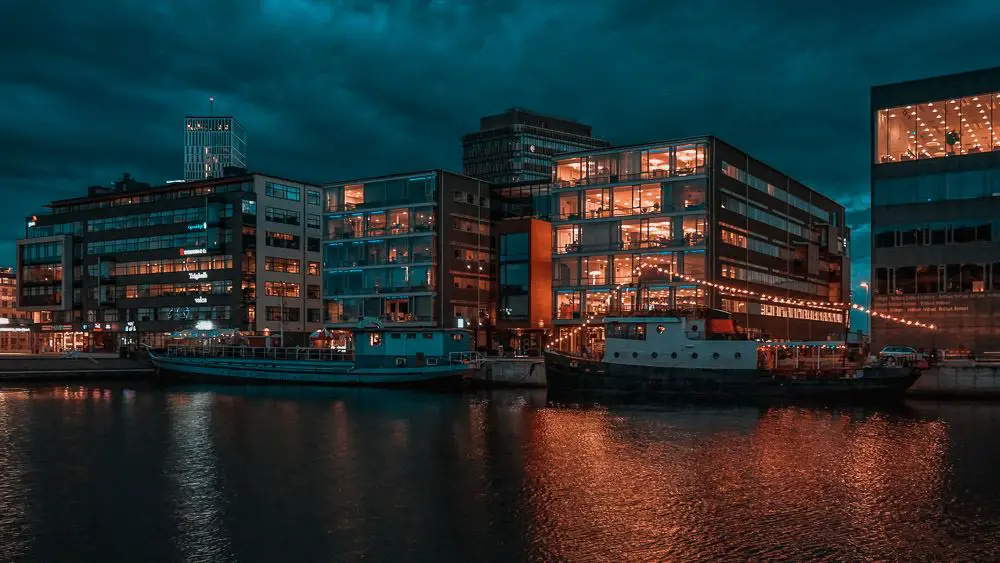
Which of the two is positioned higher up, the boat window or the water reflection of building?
the boat window

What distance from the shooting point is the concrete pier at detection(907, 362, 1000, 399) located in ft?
196

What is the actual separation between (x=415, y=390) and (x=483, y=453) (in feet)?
116

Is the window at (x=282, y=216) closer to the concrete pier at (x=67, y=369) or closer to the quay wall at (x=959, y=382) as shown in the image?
the concrete pier at (x=67, y=369)

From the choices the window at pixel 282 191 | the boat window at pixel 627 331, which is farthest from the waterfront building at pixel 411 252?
the boat window at pixel 627 331

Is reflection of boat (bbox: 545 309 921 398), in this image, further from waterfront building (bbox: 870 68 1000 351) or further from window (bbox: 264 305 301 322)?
window (bbox: 264 305 301 322)

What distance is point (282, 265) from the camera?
120 meters

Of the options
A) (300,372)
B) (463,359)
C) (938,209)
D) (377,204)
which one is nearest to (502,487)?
(463,359)

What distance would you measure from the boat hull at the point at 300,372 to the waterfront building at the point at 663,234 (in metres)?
15.9

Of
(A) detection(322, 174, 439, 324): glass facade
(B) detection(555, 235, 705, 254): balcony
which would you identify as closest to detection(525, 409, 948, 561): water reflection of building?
(B) detection(555, 235, 705, 254): balcony

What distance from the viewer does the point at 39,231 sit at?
13788 cm

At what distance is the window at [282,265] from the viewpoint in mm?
117688

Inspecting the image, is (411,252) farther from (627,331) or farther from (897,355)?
(897,355)

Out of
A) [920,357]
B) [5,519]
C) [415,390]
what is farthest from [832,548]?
[415,390]

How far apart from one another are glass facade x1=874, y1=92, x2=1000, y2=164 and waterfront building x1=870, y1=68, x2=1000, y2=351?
0.08 metres
